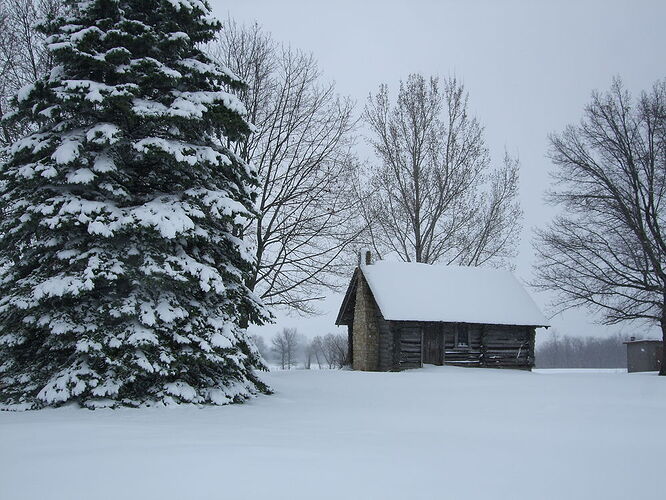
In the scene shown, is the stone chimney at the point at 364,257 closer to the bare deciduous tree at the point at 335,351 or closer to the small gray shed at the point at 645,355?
the bare deciduous tree at the point at 335,351

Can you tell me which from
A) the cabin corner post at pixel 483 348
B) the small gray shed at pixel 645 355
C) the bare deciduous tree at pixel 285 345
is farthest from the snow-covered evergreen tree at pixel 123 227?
the bare deciduous tree at pixel 285 345

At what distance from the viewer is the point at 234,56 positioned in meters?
21.0

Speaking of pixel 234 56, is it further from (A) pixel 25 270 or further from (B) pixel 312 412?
(B) pixel 312 412

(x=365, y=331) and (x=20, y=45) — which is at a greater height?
(x=20, y=45)

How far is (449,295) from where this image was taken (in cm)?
2589

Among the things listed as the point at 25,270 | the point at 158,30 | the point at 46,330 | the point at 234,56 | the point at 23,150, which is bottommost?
the point at 46,330

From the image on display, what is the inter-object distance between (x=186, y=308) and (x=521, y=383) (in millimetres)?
11528

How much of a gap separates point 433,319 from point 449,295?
2.48m

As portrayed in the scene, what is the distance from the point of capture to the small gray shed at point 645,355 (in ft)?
97.5

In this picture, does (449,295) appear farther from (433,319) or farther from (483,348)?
(483,348)

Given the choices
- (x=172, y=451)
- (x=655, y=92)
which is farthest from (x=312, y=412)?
(x=655, y=92)

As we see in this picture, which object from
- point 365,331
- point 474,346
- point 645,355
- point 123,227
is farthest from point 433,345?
point 123,227

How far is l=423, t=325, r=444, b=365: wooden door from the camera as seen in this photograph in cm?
2466

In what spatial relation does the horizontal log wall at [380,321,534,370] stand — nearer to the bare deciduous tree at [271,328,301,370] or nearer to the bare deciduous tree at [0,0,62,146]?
the bare deciduous tree at [0,0,62,146]
